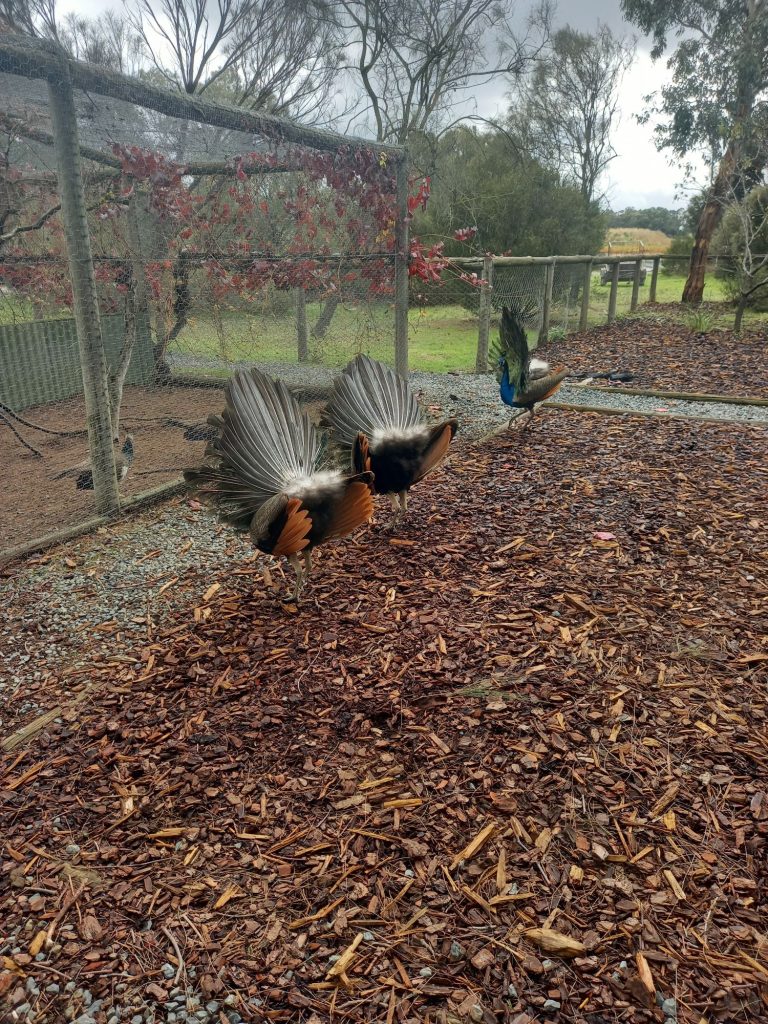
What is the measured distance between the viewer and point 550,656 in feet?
8.81

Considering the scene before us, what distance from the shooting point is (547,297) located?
33.8 ft

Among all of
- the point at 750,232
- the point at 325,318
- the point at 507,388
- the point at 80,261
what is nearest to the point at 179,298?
the point at 80,261

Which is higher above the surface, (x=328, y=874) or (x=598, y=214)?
(x=598, y=214)

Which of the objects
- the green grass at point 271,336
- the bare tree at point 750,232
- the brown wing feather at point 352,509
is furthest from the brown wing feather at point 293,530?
the bare tree at point 750,232

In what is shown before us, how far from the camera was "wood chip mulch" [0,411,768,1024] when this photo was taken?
158cm

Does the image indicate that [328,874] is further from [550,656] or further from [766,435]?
[766,435]

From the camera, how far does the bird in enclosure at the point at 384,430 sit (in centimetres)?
358

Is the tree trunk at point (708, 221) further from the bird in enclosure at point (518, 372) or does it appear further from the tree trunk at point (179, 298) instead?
the tree trunk at point (179, 298)

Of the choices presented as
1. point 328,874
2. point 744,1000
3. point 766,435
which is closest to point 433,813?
point 328,874

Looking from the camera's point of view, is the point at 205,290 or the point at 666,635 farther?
the point at 205,290

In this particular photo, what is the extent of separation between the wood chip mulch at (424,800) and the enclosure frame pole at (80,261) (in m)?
1.21

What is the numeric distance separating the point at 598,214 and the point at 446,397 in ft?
40.9

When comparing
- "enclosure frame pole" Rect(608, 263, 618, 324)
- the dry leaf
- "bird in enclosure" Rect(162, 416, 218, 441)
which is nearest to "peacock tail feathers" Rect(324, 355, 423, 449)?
"bird in enclosure" Rect(162, 416, 218, 441)

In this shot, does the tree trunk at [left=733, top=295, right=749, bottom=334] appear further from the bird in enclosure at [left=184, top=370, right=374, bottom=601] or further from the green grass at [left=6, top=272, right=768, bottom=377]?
the bird in enclosure at [left=184, top=370, right=374, bottom=601]
